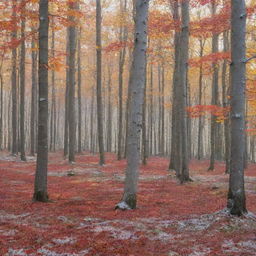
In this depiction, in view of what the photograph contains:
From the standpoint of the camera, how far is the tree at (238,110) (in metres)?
7.23

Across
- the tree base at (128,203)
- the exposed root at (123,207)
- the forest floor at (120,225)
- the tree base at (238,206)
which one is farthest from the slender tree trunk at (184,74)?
the tree base at (238,206)

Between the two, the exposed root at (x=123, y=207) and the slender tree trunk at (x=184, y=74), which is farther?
the slender tree trunk at (x=184, y=74)

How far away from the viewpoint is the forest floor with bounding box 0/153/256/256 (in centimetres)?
547

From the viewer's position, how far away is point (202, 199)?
1053 cm

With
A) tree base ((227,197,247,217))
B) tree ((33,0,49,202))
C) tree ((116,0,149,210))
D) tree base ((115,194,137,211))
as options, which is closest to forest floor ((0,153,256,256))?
tree base ((227,197,247,217))

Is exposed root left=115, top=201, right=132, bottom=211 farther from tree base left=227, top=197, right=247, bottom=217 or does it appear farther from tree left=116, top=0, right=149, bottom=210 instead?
tree base left=227, top=197, right=247, bottom=217

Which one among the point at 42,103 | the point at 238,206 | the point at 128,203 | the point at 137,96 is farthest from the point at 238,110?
the point at 42,103

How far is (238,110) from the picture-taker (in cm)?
725

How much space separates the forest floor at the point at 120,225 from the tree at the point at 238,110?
0.48 m

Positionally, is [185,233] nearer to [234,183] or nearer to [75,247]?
[234,183]

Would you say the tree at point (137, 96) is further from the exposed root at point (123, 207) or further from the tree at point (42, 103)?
the tree at point (42, 103)

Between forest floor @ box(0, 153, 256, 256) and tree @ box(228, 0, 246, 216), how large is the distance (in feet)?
1.58

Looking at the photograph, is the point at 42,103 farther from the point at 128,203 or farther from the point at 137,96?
the point at 128,203

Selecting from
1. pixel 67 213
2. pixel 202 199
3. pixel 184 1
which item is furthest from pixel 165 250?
pixel 184 1
